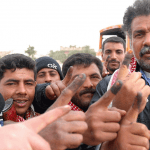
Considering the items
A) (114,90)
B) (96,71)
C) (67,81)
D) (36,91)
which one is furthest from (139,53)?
(36,91)

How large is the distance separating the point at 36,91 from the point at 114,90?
4.56ft

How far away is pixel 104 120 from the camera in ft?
3.35

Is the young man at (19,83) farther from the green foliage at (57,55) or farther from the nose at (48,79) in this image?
the green foliage at (57,55)

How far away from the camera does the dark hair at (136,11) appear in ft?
6.11

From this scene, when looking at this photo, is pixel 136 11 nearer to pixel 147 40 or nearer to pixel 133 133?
pixel 147 40

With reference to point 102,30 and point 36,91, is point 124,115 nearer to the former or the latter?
point 36,91

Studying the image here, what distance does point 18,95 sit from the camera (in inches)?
73.6

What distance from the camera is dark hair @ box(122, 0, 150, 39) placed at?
1.86 m

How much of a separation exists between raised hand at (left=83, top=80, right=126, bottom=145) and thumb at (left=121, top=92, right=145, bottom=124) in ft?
0.14

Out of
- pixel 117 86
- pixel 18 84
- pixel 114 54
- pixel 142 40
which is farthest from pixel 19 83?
pixel 114 54

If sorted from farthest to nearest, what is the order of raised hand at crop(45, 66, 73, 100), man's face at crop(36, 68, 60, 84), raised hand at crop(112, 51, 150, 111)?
man's face at crop(36, 68, 60, 84) → raised hand at crop(45, 66, 73, 100) → raised hand at crop(112, 51, 150, 111)

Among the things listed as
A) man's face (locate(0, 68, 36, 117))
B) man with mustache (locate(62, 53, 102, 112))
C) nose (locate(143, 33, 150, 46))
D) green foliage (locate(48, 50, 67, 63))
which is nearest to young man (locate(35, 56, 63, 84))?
man with mustache (locate(62, 53, 102, 112))

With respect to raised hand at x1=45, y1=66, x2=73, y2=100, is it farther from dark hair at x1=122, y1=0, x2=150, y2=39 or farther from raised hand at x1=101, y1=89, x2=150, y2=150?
dark hair at x1=122, y1=0, x2=150, y2=39

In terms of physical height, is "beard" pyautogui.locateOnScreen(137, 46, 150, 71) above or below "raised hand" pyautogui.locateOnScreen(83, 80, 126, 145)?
above
